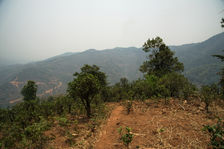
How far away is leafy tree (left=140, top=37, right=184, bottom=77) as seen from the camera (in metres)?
18.1

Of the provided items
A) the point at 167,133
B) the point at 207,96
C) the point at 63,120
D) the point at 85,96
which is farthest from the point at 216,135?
the point at 85,96

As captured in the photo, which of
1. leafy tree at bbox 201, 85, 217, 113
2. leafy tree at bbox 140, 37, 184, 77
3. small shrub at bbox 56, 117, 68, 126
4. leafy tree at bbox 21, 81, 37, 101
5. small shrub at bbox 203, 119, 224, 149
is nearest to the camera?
small shrub at bbox 203, 119, 224, 149

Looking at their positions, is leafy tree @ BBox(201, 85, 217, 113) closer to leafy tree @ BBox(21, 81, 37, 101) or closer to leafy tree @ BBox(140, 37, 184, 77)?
leafy tree @ BBox(140, 37, 184, 77)

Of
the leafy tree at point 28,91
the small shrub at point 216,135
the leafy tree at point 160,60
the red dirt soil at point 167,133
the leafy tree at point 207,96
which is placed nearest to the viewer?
the small shrub at point 216,135

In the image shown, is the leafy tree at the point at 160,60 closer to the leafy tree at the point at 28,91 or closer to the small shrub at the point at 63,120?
the small shrub at the point at 63,120

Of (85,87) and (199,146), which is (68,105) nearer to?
(85,87)

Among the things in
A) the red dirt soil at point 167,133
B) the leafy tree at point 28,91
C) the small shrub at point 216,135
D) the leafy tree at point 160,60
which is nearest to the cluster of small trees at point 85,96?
the leafy tree at point 160,60

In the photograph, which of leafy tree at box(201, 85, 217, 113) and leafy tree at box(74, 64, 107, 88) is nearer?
leafy tree at box(201, 85, 217, 113)

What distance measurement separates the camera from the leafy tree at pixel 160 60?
18142 millimetres

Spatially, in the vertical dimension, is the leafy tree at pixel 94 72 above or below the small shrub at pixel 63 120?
above

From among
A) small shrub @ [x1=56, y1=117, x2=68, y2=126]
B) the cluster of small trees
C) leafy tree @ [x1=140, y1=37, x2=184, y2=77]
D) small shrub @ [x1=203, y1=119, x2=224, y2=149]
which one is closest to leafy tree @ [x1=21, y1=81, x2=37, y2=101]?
the cluster of small trees

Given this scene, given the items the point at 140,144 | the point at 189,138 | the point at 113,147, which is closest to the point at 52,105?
the point at 113,147

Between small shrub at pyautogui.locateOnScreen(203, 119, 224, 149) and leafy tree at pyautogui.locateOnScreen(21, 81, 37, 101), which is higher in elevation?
small shrub at pyautogui.locateOnScreen(203, 119, 224, 149)

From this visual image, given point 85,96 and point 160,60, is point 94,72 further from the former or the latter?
point 160,60
